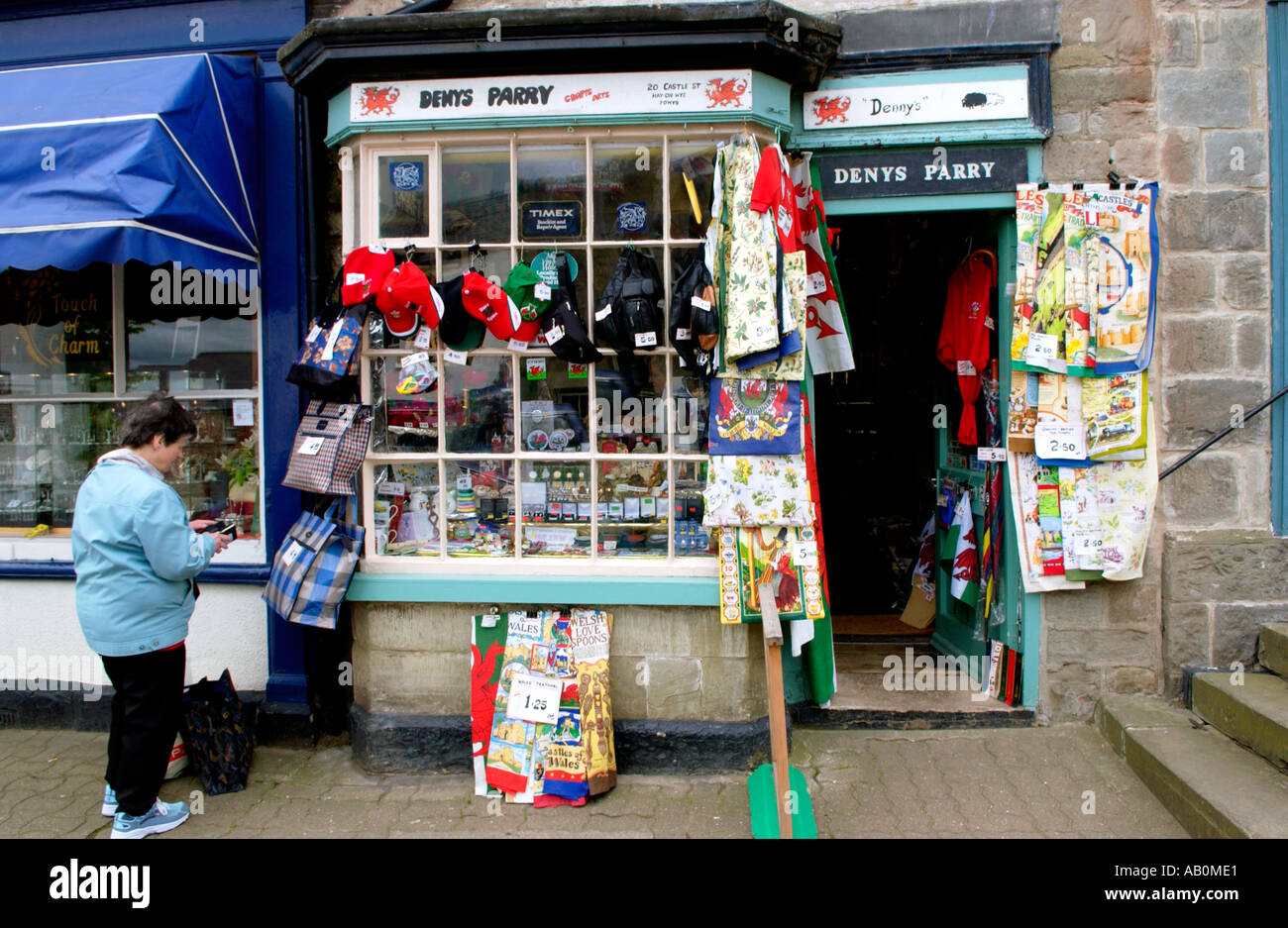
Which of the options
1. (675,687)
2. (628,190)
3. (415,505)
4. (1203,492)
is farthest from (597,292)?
(1203,492)

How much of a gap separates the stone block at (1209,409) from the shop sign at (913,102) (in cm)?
168

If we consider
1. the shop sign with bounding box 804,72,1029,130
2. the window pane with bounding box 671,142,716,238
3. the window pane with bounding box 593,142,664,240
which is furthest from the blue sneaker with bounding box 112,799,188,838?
the shop sign with bounding box 804,72,1029,130

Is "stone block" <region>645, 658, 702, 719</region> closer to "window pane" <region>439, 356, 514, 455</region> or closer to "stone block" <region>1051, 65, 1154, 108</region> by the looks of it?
"window pane" <region>439, 356, 514, 455</region>

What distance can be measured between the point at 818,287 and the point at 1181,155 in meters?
1.98

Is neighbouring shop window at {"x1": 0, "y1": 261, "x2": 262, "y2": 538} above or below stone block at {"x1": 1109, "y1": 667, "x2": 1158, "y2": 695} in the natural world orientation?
above

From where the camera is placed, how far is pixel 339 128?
4387 millimetres

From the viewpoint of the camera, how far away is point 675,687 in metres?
4.33

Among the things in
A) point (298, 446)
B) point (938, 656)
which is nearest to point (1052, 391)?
point (938, 656)

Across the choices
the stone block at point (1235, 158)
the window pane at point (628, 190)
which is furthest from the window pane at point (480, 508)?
the stone block at point (1235, 158)

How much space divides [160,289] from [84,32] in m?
1.48

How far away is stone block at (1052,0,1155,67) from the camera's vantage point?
4.42 meters

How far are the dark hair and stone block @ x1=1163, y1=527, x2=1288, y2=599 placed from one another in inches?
196

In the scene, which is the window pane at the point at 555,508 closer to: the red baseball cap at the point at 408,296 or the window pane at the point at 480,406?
the window pane at the point at 480,406

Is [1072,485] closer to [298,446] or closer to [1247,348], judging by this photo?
[1247,348]
